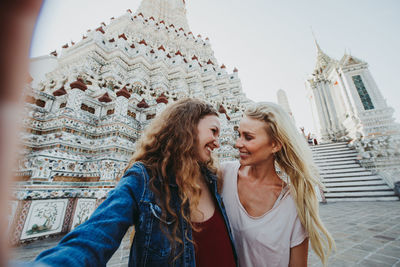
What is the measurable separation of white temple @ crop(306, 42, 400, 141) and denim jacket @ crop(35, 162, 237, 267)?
15.1 meters

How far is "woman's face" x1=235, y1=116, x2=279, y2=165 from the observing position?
69.7 inches

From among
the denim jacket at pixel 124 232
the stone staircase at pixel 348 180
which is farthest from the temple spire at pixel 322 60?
the denim jacket at pixel 124 232

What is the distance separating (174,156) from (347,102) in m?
18.6

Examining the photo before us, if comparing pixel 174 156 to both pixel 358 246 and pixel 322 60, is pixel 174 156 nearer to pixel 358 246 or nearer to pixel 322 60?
pixel 358 246

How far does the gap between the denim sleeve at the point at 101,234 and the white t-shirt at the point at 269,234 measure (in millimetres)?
1066

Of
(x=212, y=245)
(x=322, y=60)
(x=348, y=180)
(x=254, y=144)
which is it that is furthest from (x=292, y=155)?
(x=322, y=60)

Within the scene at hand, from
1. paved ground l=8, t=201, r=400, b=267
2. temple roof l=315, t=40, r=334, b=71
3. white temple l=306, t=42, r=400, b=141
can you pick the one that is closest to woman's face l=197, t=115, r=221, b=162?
paved ground l=8, t=201, r=400, b=267

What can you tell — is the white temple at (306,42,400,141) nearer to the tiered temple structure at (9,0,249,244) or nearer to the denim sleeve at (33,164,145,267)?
the tiered temple structure at (9,0,249,244)

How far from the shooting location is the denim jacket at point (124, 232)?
2.43ft

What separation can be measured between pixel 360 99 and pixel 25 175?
19.9m

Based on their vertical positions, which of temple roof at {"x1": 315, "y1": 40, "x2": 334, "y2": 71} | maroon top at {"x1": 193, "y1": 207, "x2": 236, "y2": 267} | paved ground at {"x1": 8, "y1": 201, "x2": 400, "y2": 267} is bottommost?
paved ground at {"x1": 8, "y1": 201, "x2": 400, "y2": 267}

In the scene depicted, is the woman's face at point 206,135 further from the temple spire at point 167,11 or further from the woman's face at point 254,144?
the temple spire at point 167,11

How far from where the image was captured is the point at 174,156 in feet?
4.78

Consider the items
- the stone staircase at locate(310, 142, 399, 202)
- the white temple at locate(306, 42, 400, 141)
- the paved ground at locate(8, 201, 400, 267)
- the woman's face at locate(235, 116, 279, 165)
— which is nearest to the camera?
the woman's face at locate(235, 116, 279, 165)
